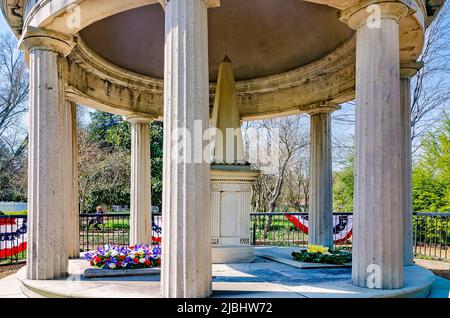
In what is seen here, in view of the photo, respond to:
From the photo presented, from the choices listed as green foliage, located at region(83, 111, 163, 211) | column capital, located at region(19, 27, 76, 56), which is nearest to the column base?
column capital, located at region(19, 27, 76, 56)

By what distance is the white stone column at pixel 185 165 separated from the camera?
6332mm

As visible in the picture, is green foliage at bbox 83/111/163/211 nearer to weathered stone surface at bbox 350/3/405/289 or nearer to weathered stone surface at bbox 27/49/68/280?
weathered stone surface at bbox 27/49/68/280

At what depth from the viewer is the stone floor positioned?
23.6 ft

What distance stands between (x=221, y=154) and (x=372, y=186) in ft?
15.7

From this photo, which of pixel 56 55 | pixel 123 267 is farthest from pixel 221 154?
pixel 56 55

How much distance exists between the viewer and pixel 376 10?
7672 mm

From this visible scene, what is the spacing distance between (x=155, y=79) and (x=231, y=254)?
7294mm

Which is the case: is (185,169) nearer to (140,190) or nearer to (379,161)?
(379,161)

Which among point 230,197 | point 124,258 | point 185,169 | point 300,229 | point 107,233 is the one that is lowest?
point 107,233

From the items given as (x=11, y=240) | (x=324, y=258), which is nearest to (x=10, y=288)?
(x=11, y=240)

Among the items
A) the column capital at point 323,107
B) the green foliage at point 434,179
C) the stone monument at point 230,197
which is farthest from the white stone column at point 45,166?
the green foliage at point 434,179

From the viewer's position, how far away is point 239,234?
11.3 meters

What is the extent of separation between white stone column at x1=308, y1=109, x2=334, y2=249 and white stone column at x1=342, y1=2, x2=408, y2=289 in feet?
19.2

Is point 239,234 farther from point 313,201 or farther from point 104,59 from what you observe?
point 104,59
